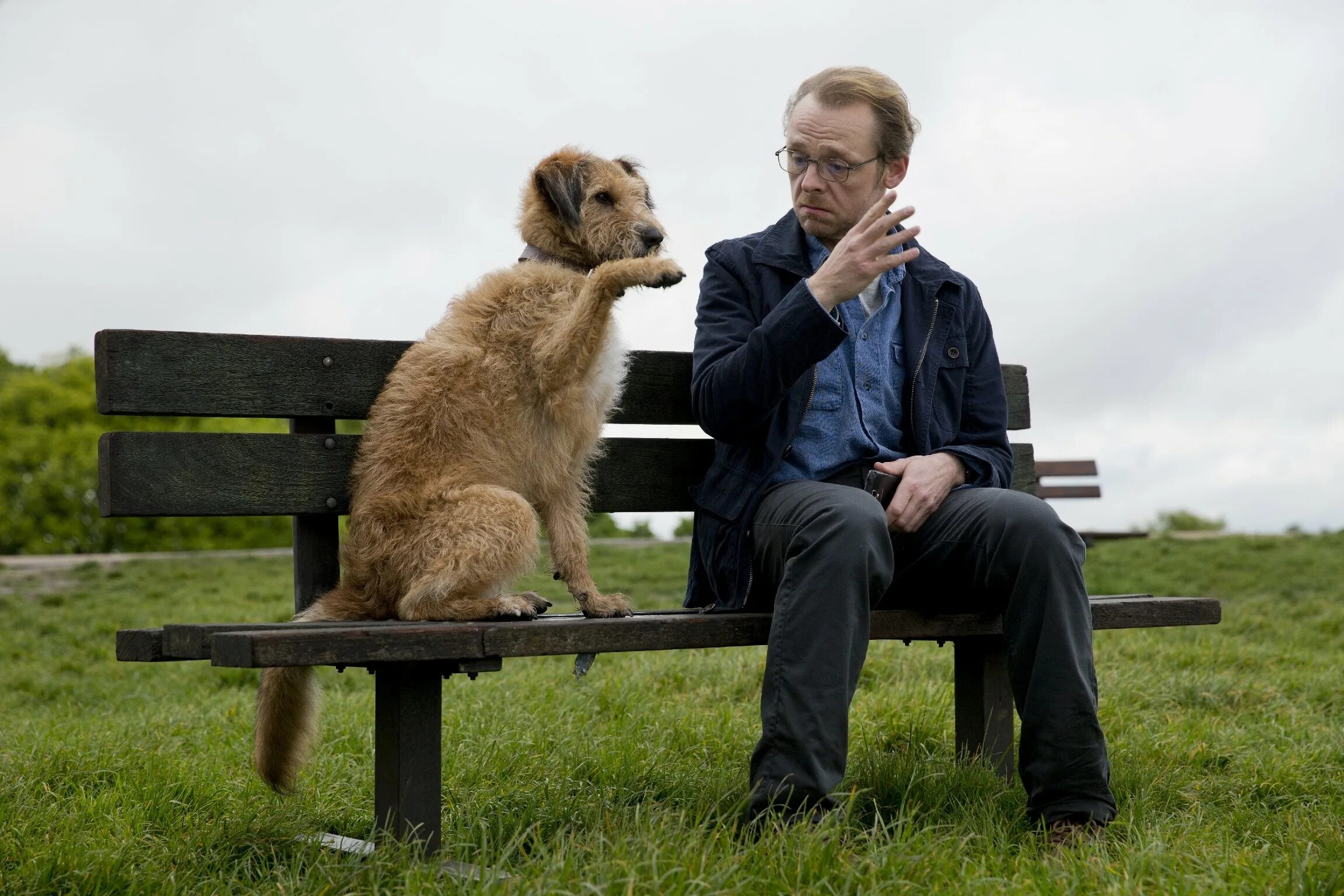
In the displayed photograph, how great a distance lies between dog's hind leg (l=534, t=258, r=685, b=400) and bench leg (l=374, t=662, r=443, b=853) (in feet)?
2.77

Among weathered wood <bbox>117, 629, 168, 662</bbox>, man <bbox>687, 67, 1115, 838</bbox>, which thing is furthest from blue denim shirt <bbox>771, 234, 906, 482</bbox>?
weathered wood <bbox>117, 629, 168, 662</bbox>

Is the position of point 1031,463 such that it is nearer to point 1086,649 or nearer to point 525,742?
point 1086,649

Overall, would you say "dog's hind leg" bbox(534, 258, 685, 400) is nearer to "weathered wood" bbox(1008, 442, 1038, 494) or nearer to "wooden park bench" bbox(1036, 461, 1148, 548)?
"weathered wood" bbox(1008, 442, 1038, 494)

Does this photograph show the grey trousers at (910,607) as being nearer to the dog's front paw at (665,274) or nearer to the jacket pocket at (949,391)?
the jacket pocket at (949,391)

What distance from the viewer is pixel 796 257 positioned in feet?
12.3

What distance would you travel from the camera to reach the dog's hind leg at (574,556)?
3.42 metres

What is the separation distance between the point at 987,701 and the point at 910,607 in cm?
62

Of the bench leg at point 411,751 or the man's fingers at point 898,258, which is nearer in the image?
the bench leg at point 411,751

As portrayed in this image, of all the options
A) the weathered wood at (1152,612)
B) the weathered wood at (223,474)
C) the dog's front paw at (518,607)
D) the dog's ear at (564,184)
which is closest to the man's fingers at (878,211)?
the dog's ear at (564,184)

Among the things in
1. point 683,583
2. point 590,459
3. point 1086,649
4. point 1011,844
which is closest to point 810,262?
point 590,459

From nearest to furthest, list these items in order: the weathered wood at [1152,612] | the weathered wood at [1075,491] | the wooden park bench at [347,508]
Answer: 1. the wooden park bench at [347,508]
2. the weathered wood at [1152,612]
3. the weathered wood at [1075,491]

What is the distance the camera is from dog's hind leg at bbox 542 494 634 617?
3420 mm

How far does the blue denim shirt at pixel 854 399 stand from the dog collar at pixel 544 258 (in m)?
0.72

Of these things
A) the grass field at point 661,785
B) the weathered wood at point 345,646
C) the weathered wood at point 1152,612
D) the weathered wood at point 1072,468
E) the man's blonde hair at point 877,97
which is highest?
the man's blonde hair at point 877,97
